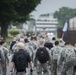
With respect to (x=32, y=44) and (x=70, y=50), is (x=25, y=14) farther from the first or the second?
(x=70, y=50)

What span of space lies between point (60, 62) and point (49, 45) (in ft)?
17.7

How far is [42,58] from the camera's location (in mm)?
16031

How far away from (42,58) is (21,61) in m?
3.13

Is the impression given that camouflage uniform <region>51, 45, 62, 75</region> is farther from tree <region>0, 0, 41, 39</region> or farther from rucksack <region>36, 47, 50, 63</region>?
tree <region>0, 0, 41, 39</region>

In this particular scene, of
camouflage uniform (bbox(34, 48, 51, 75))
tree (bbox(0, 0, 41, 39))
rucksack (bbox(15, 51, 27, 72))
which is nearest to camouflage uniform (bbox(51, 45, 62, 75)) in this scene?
camouflage uniform (bbox(34, 48, 51, 75))

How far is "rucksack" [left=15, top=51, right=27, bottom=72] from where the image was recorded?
13.0 meters

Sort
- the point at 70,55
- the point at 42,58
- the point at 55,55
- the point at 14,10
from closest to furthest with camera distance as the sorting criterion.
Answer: the point at 70,55, the point at 42,58, the point at 55,55, the point at 14,10

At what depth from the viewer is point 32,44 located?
69.6ft

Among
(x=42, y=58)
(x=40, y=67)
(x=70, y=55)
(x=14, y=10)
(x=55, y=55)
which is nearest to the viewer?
(x=70, y=55)

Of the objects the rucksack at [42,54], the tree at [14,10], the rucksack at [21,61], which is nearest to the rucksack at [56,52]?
the rucksack at [42,54]

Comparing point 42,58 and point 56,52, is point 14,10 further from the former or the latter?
point 42,58

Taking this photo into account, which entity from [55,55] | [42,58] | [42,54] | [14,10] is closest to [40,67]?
[42,58]

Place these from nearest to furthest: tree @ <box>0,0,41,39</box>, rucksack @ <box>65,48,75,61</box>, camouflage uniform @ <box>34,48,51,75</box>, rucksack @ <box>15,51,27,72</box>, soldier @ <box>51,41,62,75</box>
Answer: rucksack @ <box>15,51,27,72</box> < rucksack @ <box>65,48,75,61</box> < camouflage uniform @ <box>34,48,51,75</box> < soldier @ <box>51,41,62,75</box> < tree @ <box>0,0,41,39</box>

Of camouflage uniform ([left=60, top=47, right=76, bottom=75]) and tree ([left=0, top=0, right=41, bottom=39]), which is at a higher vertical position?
tree ([left=0, top=0, right=41, bottom=39])
